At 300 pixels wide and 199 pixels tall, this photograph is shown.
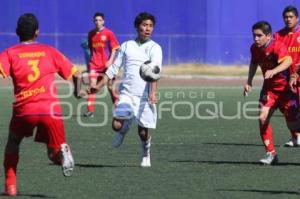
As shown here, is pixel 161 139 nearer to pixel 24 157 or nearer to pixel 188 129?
pixel 188 129

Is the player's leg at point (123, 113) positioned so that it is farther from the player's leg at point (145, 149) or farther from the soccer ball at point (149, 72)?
the soccer ball at point (149, 72)

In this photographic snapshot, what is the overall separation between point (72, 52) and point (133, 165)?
28241 millimetres

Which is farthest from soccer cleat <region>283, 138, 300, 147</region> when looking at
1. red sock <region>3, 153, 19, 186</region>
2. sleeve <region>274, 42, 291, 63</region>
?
red sock <region>3, 153, 19, 186</region>

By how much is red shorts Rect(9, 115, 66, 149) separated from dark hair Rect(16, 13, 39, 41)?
2.66ft

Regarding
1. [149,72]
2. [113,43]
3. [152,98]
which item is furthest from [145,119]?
[113,43]

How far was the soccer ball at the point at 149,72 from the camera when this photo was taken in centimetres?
1232

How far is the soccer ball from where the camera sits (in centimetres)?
1232

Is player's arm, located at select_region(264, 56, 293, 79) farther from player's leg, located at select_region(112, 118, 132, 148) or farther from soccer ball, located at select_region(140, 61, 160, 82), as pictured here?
player's leg, located at select_region(112, 118, 132, 148)

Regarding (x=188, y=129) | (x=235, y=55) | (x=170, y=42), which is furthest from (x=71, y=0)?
(x=188, y=129)

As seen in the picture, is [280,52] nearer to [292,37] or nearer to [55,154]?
[292,37]

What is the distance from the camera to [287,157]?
549 inches

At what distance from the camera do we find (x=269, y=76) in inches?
490

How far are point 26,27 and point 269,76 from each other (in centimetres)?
365

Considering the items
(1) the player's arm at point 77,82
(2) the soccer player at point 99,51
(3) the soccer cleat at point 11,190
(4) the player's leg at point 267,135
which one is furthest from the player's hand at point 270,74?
(2) the soccer player at point 99,51
